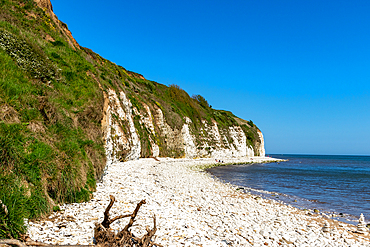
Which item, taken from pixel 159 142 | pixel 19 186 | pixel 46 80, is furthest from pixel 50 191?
pixel 159 142

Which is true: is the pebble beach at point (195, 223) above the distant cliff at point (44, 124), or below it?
below

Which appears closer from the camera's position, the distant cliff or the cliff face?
the distant cliff

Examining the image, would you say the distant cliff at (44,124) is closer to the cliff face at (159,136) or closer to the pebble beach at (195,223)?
the cliff face at (159,136)

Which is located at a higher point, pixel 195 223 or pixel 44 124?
pixel 44 124

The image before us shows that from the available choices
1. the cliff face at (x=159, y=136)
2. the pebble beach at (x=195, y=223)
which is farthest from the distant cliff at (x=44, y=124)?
the pebble beach at (x=195, y=223)

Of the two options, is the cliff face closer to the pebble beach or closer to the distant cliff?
the distant cliff

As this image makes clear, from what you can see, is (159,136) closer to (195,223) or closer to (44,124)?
(44,124)

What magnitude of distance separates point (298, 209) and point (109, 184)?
932 centimetres

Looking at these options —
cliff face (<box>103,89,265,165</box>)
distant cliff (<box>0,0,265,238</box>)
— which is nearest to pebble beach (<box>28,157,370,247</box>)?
distant cliff (<box>0,0,265,238</box>)

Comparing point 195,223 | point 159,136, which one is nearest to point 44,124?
point 195,223

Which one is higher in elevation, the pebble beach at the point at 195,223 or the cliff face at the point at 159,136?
the cliff face at the point at 159,136

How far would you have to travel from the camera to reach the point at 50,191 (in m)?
5.40

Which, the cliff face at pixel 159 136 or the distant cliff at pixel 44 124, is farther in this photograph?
the cliff face at pixel 159 136

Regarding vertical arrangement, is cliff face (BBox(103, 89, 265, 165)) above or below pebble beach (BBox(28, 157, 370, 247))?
above
